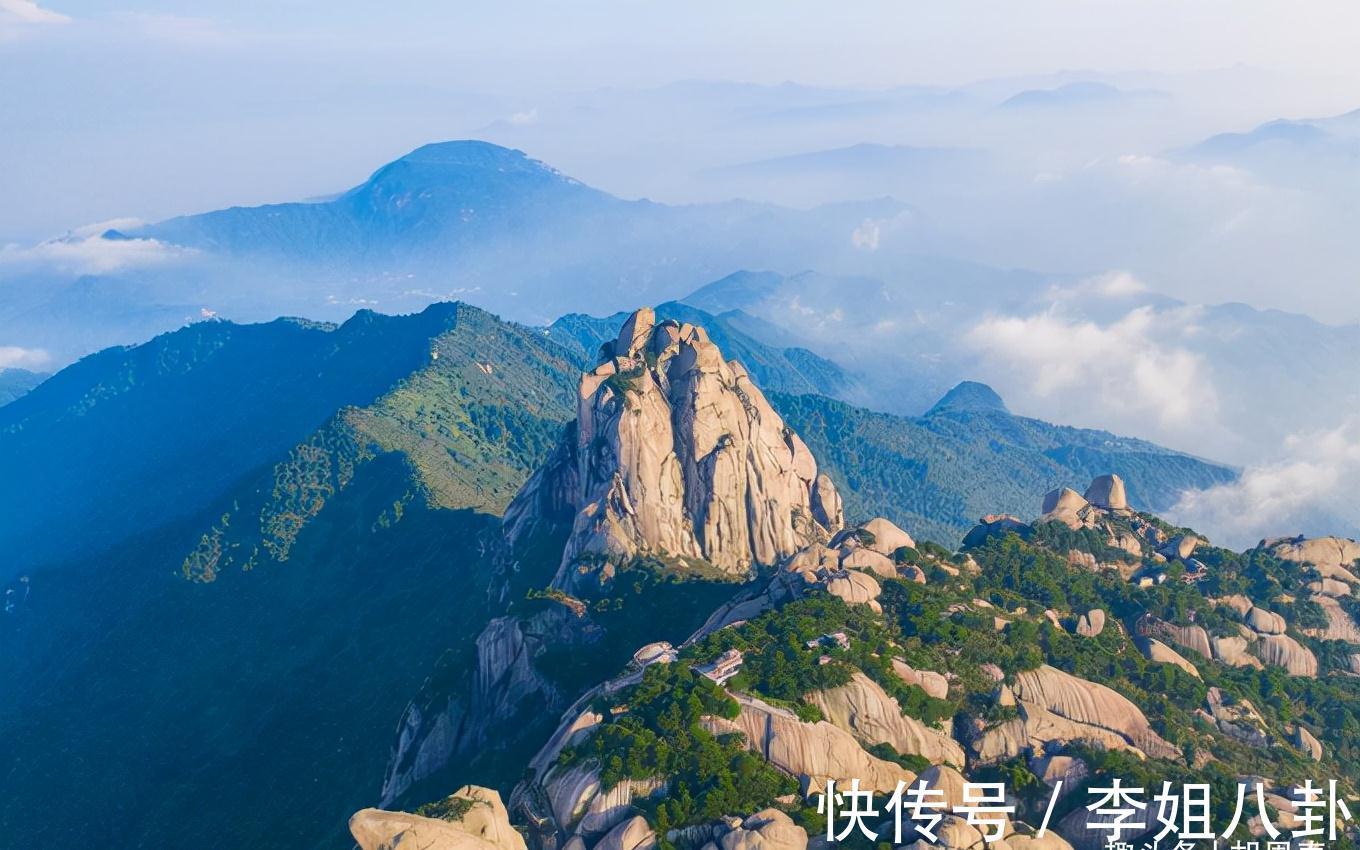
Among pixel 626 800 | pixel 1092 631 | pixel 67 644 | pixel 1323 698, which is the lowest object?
pixel 67 644

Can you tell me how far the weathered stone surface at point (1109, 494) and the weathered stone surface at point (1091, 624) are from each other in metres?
29.4

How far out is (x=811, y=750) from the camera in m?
60.9

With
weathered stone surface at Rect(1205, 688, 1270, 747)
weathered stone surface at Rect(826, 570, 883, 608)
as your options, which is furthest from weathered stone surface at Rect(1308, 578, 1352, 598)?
weathered stone surface at Rect(826, 570, 883, 608)

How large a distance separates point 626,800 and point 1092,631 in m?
44.3

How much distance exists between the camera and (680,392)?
11569cm

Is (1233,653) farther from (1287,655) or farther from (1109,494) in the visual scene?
(1109,494)

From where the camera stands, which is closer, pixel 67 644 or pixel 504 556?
pixel 504 556

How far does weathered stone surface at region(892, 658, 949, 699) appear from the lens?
228 feet

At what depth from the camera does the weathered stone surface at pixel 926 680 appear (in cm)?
6938

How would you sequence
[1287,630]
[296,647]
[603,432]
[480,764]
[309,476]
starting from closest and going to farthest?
[480,764]
[1287,630]
[603,432]
[296,647]
[309,476]

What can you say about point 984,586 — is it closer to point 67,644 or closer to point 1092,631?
point 1092,631

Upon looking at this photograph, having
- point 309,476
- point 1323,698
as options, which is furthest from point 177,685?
point 1323,698

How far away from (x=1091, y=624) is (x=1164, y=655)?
5449 mm

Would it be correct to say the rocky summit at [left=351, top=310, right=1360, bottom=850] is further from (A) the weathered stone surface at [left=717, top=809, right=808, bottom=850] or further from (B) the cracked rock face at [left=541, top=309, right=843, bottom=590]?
(B) the cracked rock face at [left=541, top=309, right=843, bottom=590]
